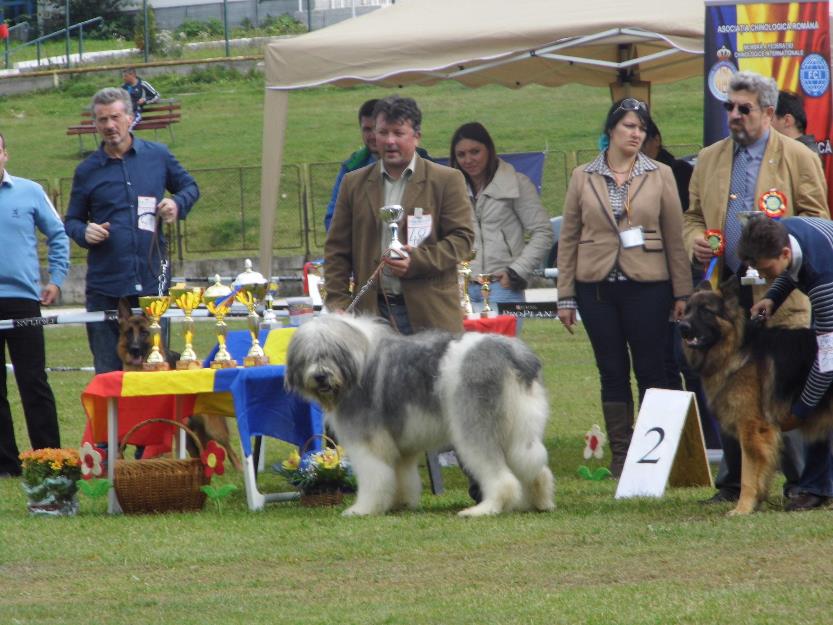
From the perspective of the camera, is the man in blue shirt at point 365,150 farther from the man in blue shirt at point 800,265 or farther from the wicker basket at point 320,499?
the man in blue shirt at point 800,265

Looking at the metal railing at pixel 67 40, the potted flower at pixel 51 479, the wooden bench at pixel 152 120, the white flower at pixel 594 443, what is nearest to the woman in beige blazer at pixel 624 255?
the white flower at pixel 594 443

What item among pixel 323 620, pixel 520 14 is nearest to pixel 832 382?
pixel 323 620

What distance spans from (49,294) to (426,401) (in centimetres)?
282

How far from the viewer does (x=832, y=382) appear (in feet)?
18.5

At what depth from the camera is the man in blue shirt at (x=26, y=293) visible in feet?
25.8

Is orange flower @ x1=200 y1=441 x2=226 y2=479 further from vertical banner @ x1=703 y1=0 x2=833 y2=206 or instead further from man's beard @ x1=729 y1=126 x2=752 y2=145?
vertical banner @ x1=703 y1=0 x2=833 y2=206

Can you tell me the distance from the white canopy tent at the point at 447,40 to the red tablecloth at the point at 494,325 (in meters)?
1.59

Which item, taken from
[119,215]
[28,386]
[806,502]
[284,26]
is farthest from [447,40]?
[284,26]

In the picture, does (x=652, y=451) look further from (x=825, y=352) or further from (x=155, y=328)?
(x=155, y=328)

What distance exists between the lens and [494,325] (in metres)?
7.81

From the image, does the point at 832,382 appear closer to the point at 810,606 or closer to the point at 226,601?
the point at 810,606

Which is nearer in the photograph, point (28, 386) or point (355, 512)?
point (355, 512)

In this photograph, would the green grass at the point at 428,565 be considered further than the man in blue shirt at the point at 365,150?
No

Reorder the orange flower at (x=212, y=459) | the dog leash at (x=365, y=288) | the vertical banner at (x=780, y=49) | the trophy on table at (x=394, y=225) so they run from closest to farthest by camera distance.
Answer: the trophy on table at (x=394, y=225) → the dog leash at (x=365, y=288) → the orange flower at (x=212, y=459) → the vertical banner at (x=780, y=49)
